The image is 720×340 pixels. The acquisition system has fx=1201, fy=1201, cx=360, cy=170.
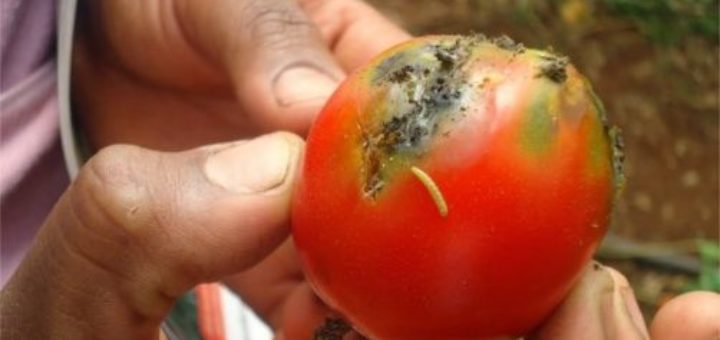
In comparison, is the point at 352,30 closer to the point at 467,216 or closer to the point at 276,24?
the point at 276,24

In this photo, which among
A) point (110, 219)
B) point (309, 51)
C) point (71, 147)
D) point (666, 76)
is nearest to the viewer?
point (110, 219)

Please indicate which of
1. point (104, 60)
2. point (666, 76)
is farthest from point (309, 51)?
point (666, 76)

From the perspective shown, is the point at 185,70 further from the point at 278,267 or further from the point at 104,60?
the point at 278,267

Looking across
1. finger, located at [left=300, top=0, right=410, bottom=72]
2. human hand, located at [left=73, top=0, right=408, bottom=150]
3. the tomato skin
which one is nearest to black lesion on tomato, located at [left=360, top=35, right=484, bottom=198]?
the tomato skin

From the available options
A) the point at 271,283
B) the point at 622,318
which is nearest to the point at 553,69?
the point at 622,318

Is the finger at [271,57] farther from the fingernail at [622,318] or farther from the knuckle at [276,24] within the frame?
the fingernail at [622,318]

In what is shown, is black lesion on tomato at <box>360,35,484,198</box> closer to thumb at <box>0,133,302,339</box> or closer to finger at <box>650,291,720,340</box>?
thumb at <box>0,133,302,339</box>
